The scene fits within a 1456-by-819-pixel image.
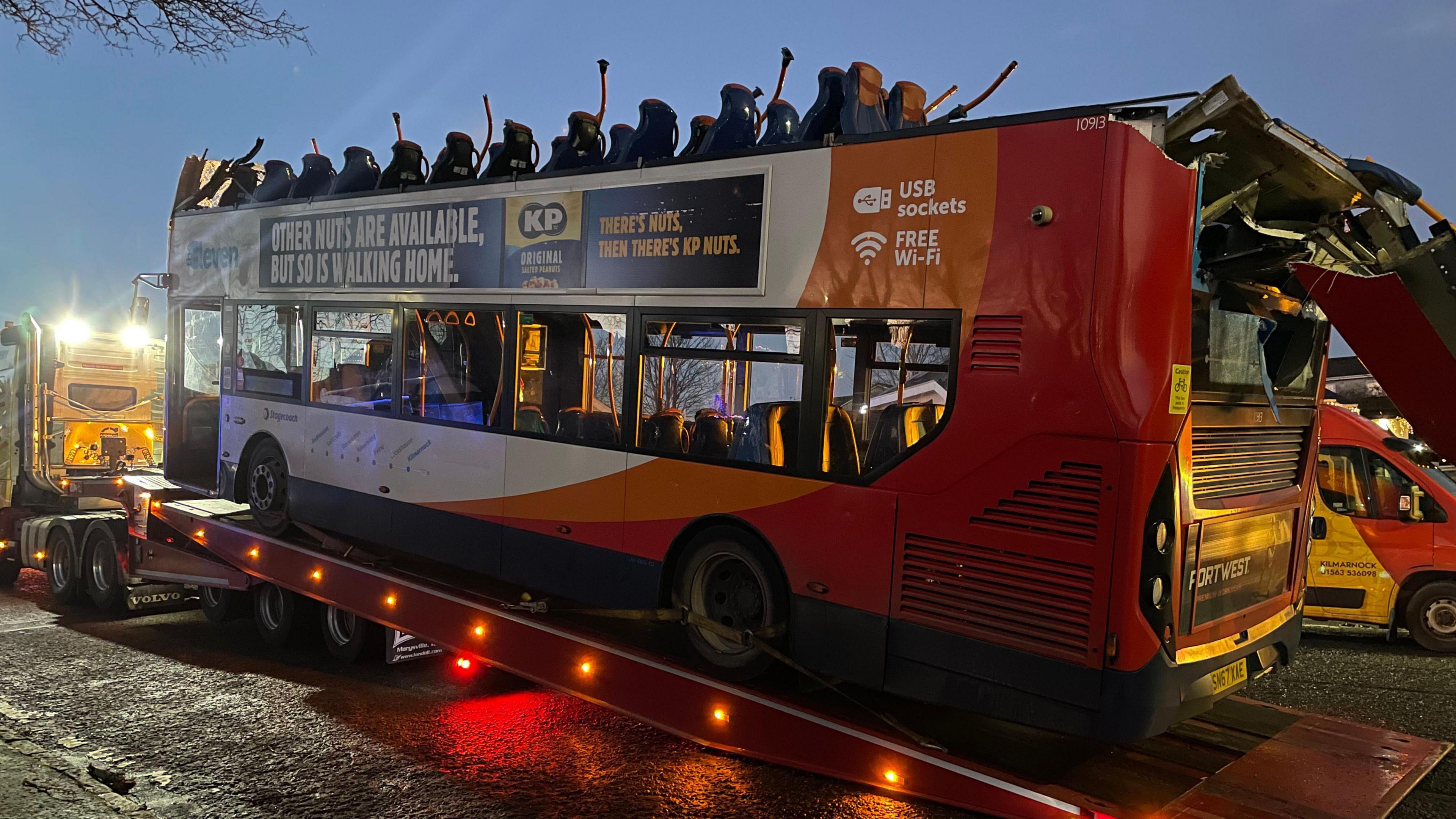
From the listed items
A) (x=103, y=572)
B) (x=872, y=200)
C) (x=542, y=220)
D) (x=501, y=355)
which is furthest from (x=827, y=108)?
(x=103, y=572)

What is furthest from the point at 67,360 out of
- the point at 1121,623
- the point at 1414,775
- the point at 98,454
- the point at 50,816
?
the point at 1414,775

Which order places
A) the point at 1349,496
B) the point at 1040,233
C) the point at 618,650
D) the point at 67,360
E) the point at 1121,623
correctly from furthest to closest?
the point at 67,360 → the point at 1349,496 → the point at 618,650 → the point at 1040,233 → the point at 1121,623

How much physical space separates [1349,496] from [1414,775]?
5599 millimetres

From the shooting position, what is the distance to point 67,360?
41.5 ft

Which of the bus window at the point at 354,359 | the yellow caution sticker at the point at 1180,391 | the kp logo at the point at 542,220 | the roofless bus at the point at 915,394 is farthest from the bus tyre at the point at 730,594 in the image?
the bus window at the point at 354,359

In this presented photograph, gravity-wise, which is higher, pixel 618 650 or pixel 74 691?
→ pixel 618 650

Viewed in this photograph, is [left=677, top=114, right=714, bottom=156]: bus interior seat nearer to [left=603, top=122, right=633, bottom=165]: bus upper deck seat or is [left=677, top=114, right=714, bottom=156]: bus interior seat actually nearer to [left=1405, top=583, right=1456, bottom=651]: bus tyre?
[left=603, top=122, right=633, bottom=165]: bus upper deck seat

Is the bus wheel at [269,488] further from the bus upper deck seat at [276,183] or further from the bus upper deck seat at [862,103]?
the bus upper deck seat at [862,103]

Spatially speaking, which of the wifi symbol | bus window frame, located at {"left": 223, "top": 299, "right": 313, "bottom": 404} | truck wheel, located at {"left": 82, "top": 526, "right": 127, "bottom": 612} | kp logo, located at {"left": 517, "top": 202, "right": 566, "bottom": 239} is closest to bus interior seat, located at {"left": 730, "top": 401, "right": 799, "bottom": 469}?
the wifi symbol

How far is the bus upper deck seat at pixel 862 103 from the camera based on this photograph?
18.8 ft

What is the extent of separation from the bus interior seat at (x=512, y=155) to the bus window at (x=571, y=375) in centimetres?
125

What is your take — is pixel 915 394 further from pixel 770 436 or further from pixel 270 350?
pixel 270 350

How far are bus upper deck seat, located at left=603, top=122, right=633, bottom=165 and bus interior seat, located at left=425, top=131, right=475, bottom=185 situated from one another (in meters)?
1.50

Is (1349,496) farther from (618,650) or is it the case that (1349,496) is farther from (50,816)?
(50,816)
